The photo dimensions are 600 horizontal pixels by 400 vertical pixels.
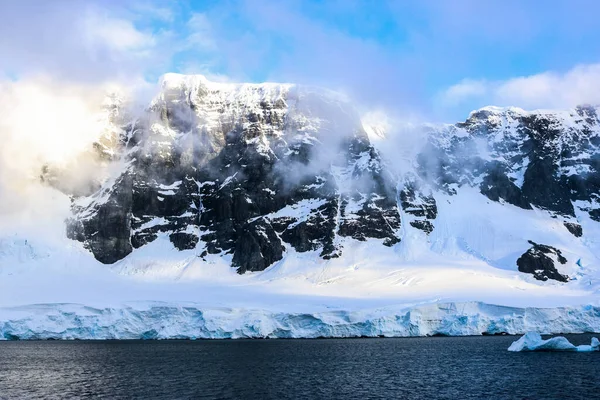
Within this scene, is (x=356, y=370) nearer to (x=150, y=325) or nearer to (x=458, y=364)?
(x=458, y=364)

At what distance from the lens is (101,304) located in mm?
152875

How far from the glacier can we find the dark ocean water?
1062 inches

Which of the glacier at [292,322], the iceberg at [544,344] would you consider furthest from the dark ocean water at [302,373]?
the glacier at [292,322]

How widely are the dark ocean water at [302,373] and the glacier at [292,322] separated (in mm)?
26975

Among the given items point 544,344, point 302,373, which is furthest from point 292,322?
point 302,373

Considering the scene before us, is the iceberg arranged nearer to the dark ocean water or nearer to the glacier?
the dark ocean water

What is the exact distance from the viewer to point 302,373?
78.4m

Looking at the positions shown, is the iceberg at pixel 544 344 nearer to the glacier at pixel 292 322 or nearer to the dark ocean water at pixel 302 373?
the dark ocean water at pixel 302 373

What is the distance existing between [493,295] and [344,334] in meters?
42.9

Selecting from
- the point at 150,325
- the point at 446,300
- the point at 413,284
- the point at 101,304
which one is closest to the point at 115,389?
the point at 150,325

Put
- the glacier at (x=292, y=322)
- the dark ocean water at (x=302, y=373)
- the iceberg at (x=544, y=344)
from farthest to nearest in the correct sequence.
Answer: the glacier at (x=292, y=322) → the iceberg at (x=544, y=344) → the dark ocean water at (x=302, y=373)

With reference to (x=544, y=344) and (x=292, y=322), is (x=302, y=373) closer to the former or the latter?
(x=544, y=344)

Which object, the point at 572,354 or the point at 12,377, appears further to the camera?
the point at 572,354

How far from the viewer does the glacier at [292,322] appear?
143 metres
